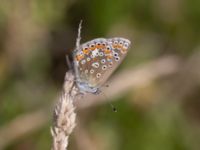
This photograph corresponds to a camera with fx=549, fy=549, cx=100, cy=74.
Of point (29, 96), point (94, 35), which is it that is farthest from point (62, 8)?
point (29, 96)

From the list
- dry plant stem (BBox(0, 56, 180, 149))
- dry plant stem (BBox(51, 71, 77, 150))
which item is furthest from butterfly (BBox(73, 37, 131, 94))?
dry plant stem (BBox(0, 56, 180, 149))

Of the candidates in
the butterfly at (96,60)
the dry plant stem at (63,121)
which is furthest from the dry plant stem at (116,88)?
the dry plant stem at (63,121)

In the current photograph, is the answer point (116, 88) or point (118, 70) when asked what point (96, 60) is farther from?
point (118, 70)

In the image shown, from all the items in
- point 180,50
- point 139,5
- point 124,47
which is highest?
point 124,47

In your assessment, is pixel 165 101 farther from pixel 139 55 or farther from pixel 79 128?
pixel 79 128

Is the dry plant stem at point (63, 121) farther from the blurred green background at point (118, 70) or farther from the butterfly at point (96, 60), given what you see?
the blurred green background at point (118, 70)

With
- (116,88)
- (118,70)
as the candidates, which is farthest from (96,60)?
(118,70)
